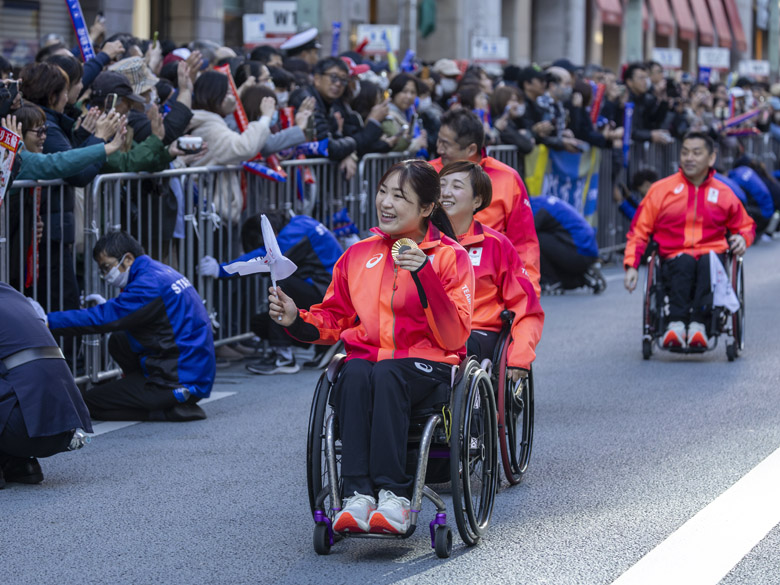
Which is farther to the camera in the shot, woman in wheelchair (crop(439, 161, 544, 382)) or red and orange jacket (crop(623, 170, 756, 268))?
red and orange jacket (crop(623, 170, 756, 268))

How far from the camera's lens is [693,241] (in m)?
10.1

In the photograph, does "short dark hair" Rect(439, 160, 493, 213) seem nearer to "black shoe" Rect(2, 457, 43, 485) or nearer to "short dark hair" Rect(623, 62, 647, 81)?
"black shoe" Rect(2, 457, 43, 485)

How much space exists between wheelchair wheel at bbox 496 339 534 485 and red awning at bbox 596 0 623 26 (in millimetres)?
40015

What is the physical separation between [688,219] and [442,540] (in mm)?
5405

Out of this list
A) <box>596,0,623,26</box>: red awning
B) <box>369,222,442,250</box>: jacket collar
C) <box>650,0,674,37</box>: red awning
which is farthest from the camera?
<box>650,0,674,37</box>: red awning

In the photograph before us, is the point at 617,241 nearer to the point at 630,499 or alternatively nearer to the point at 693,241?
the point at 693,241

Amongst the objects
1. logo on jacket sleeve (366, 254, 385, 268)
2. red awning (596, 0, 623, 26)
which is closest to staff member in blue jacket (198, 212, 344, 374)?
logo on jacket sleeve (366, 254, 385, 268)

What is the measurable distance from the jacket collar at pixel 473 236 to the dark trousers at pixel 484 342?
1.25ft

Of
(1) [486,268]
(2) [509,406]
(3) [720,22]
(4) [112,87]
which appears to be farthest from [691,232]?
(3) [720,22]

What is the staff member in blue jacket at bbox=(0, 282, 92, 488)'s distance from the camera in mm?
6184

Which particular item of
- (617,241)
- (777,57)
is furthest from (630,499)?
(777,57)

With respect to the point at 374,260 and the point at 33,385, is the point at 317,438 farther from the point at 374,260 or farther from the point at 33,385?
the point at 33,385

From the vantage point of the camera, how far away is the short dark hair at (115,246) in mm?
7883

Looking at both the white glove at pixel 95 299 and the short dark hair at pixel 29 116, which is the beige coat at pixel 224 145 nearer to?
the white glove at pixel 95 299
